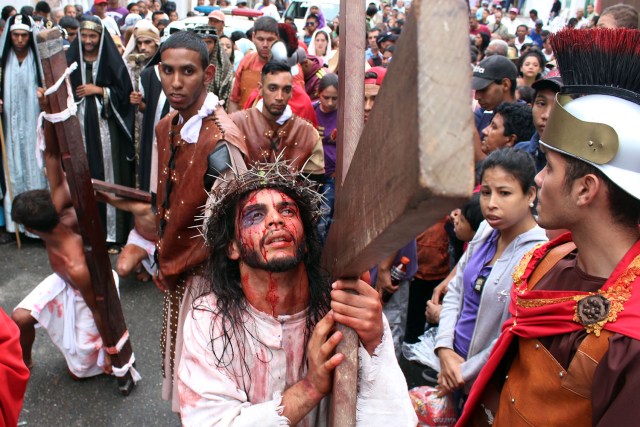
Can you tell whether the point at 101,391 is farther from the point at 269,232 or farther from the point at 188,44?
the point at 269,232

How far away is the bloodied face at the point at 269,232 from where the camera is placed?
1595 mm

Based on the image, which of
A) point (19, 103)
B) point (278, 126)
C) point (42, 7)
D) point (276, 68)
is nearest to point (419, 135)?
point (278, 126)

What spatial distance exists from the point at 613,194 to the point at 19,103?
5.68 meters

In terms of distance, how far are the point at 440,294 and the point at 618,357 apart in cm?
207

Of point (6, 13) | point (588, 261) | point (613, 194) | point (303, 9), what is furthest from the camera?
point (303, 9)

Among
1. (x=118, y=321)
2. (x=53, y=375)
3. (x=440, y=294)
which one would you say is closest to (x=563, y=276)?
(x=440, y=294)

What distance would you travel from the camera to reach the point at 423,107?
591 mm

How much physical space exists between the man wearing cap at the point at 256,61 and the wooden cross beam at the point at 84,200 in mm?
2835

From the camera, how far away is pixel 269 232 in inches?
63.7

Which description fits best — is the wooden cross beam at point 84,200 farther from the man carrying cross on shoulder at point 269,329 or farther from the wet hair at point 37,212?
the man carrying cross on shoulder at point 269,329

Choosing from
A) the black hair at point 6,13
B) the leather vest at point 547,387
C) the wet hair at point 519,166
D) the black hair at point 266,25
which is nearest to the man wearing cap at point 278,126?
the black hair at point 266,25

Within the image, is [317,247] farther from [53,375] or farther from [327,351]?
[53,375]

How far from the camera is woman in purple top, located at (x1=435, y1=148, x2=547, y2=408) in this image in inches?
93.4

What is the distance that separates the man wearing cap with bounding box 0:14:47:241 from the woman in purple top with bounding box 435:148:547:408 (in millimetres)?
4781
